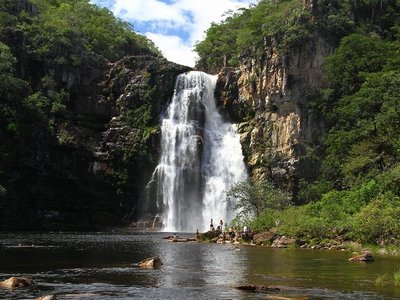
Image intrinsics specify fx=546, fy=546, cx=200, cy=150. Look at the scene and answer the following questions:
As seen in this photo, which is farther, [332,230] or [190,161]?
[190,161]

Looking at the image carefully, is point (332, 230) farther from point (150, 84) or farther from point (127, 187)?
point (150, 84)

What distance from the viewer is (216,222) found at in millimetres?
55438

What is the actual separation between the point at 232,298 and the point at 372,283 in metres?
4.88

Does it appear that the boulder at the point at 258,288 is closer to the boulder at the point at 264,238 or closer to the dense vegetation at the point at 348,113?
the dense vegetation at the point at 348,113

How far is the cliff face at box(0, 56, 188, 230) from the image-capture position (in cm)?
5603

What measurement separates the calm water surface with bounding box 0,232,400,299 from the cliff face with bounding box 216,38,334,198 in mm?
28824

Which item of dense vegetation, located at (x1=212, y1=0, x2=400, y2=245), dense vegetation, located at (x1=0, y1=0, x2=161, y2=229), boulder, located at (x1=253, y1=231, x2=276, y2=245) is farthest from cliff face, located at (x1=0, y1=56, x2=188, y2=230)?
boulder, located at (x1=253, y1=231, x2=276, y2=245)

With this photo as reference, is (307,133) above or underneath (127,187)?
above

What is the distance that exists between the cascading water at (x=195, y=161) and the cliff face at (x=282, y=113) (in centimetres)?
234

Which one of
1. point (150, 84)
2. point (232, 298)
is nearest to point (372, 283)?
point (232, 298)

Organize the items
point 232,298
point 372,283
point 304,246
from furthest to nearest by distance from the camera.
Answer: point 304,246
point 372,283
point 232,298

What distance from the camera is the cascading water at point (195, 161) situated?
56688mm

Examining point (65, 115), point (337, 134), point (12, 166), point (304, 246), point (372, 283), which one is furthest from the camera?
point (65, 115)

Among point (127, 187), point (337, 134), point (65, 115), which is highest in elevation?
point (65, 115)
